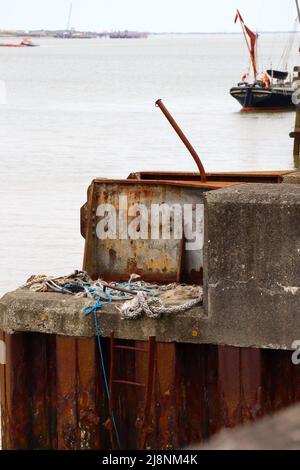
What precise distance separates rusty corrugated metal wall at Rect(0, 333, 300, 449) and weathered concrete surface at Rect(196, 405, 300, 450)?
64 millimetres

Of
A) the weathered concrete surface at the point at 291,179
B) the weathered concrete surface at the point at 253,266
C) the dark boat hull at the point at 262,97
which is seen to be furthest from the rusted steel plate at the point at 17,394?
the dark boat hull at the point at 262,97

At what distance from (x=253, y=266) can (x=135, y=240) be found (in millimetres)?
1594

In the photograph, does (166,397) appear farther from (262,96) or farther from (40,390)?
(262,96)

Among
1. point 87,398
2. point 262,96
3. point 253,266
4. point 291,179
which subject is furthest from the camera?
point 262,96

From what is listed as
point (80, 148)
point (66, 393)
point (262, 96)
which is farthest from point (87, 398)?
point (262, 96)

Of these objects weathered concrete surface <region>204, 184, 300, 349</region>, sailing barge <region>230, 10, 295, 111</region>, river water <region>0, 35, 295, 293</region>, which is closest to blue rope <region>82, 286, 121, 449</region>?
weathered concrete surface <region>204, 184, 300, 349</region>

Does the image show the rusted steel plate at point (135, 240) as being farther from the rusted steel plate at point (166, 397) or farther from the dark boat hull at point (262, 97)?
the dark boat hull at point (262, 97)

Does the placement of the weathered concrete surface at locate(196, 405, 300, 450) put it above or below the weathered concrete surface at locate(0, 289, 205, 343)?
below

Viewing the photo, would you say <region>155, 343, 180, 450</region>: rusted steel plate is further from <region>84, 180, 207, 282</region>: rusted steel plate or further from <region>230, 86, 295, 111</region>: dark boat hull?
<region>230, 86, 295, 111</region>: dark boat hull

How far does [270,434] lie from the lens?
8211mm

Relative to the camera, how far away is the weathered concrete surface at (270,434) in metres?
8.14

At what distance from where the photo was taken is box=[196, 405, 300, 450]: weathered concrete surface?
8141 mm

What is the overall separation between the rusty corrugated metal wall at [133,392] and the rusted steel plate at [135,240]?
1.05 metres

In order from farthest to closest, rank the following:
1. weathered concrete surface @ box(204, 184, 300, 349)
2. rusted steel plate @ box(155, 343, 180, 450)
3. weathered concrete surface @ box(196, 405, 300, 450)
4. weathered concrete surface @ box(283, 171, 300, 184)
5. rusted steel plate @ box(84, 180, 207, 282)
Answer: weathered concrete surface @ box(283, 171, 300, 184) → rusted steel plate @ box(84, 180, 207, 282) → rusted steel plate @ box(155, 343, 180, 450) → weathered concrete surface @ box(196, 405, 300, 450) → weathered concrete surface @ box(204, 184, 300, 349)
